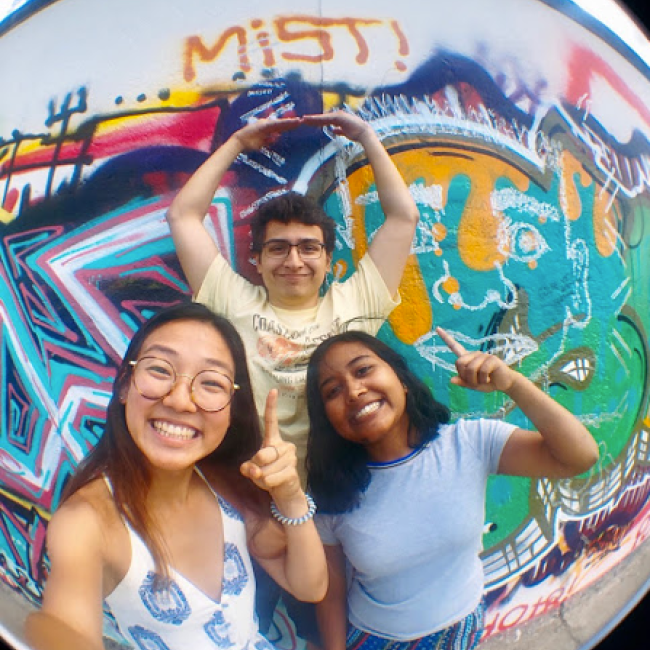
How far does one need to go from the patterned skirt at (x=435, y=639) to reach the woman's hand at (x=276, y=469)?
2.10 feet

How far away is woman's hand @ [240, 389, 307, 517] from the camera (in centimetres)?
143

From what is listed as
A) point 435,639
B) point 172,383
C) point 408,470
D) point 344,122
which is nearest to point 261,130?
point 344,122

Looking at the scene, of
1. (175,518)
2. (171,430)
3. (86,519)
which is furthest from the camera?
(175,518)

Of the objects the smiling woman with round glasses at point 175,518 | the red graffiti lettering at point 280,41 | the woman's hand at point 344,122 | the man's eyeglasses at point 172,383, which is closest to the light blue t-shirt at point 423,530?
the smiling woman with round glasses at point 175,518

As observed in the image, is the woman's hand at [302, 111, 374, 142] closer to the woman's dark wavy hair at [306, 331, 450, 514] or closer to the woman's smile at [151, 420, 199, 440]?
the woman's dark wavy hair at [306, 331, 450, 514]

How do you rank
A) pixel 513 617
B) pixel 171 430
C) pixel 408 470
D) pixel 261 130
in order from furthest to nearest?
pixel 513 617, pixel 261 130, pixel 408 470, pixel 171 430

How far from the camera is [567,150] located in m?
2.00

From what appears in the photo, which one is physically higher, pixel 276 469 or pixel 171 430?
pixel 171 430

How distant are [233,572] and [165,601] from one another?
196 millimetres

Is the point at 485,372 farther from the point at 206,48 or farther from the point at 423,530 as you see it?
the point at 206,48

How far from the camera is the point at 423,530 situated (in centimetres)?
170

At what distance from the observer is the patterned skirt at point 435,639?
183cm

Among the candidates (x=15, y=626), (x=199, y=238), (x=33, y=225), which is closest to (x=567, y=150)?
(x=199, y=238)

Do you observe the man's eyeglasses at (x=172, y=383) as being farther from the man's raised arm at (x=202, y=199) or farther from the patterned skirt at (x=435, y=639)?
the patterned skirt at (x=435, y=639)
